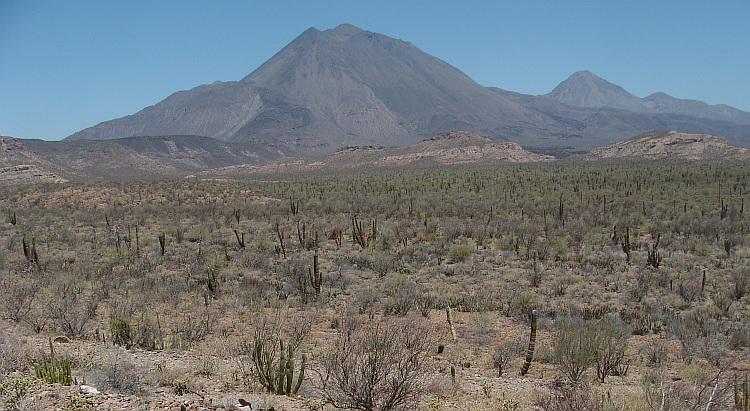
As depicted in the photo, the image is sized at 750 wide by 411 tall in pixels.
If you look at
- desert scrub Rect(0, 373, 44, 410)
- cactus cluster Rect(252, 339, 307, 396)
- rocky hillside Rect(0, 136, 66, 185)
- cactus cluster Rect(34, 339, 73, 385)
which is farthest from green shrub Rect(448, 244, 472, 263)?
rocky hillside Rect(0, 136, 66, 185)

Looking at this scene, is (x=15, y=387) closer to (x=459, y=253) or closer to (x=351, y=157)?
(x=459, y=253)

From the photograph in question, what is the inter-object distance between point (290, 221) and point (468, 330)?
18025 millimetres

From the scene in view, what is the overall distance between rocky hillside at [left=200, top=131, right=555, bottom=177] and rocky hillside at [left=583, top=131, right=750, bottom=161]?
42.2 ft

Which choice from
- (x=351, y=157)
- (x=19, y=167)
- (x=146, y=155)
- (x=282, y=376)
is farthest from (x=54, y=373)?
(x=146, y=155)

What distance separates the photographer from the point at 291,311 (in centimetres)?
1086

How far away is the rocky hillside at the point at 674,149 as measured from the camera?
2817 inches

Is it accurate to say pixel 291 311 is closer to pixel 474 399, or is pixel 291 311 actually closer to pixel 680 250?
pixel 474 399

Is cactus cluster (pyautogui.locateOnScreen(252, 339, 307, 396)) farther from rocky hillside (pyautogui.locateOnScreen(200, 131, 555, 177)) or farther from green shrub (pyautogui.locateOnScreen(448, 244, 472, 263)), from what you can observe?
rocky hillside (pyautogui.locateOnScreen(200, 131, 555, 177))

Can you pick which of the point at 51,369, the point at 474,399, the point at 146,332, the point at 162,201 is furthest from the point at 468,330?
the point at 162,201

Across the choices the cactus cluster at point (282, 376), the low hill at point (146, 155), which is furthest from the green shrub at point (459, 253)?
the low hill at point (146, 155)

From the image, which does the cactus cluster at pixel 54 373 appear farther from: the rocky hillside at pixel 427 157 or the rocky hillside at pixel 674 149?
the rocky hillside at pixel 674 149

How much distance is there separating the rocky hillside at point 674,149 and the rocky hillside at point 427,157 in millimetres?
12849

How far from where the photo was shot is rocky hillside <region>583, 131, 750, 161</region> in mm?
71562

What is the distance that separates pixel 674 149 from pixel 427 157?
4331 cm
